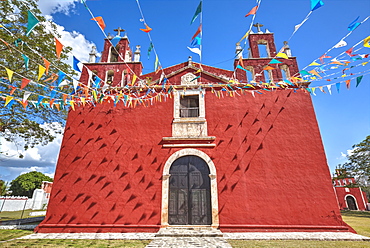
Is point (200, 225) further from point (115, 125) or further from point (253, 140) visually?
point (115, 125)

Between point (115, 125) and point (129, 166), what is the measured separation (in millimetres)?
1852

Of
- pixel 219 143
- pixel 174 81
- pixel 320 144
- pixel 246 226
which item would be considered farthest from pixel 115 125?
pixel 320 144

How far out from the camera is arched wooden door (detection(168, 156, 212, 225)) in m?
6.97

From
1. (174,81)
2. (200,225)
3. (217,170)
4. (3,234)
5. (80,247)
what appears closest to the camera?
(80,247)

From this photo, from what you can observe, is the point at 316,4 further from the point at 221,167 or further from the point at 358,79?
the point at 221,167

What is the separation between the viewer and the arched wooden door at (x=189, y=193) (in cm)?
697

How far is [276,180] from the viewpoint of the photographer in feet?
23.5

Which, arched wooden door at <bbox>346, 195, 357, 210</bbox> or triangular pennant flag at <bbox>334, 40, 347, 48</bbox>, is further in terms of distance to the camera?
arched wooden door at <bbox>346, 195, 357, 210</bbox>

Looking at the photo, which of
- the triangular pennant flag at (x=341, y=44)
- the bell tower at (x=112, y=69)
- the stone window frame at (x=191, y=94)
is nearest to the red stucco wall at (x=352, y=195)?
the stone window frame at (x=191, y=94)

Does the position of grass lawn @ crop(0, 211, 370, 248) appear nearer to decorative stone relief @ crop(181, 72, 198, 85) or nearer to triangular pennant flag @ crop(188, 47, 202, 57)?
triangular pennant flag @ crop(188, 47, 202, 57)

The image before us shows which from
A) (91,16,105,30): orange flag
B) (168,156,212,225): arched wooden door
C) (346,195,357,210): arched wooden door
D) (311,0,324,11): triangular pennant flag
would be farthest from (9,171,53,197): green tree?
(346,195,357,210): arched wooden door

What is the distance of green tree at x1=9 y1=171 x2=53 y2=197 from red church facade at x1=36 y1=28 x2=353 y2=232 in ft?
93.7

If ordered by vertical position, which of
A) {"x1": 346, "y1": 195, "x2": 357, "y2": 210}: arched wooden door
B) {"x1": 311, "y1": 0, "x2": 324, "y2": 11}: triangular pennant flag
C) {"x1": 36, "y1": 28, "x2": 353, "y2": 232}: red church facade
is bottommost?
{"x1": 346, "y1": 195, "x2": 357, "y2": 210}: arched wooden door

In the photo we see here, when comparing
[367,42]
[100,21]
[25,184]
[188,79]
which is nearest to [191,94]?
[188,79]
